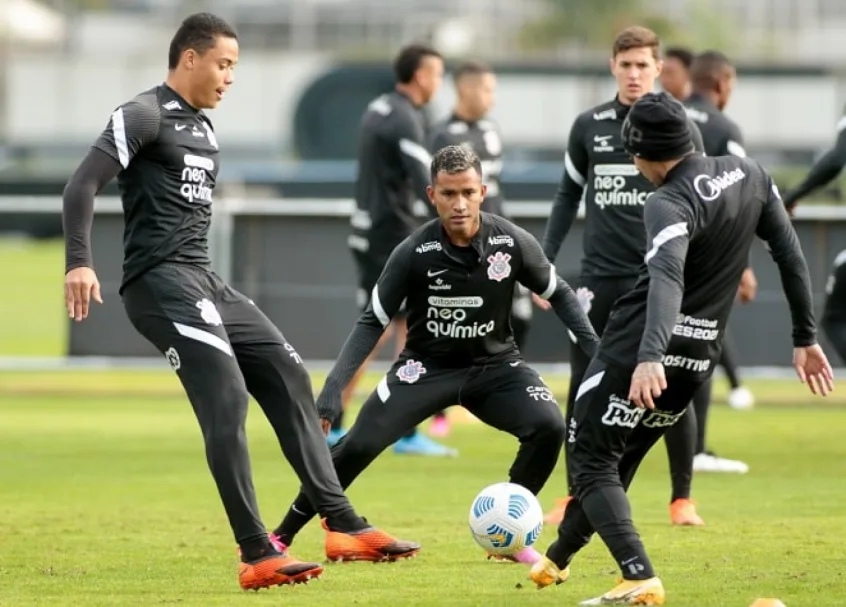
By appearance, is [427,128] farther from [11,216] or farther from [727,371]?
[11,216]

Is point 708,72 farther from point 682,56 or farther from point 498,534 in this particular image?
point 498,534

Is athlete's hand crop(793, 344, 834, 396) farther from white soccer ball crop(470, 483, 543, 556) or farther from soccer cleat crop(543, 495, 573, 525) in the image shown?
soccer cleat crop(543, 495, 573, 525)

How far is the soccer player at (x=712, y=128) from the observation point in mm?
11148

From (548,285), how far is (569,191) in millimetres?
1917

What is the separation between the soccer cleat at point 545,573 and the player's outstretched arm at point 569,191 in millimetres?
2759

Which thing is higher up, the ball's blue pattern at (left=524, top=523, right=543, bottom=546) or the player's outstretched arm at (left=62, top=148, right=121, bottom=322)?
the player's outstretched arm at (left=62, top=148, right=121, bottom=322)

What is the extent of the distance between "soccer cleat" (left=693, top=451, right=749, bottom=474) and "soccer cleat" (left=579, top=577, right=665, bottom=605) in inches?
197

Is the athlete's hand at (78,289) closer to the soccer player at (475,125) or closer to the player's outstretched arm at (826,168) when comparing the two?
the player's outstretched arm at (826,168)

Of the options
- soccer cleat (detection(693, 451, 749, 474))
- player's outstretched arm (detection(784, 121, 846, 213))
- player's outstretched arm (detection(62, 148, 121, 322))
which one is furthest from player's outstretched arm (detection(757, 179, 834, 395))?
soccer cleat (detection(693, 451, 749, 474))

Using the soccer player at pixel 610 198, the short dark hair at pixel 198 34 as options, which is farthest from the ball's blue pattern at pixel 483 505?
the short dark hair at pixel 198 34

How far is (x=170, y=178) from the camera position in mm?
7852

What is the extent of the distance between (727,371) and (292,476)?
5347 mm

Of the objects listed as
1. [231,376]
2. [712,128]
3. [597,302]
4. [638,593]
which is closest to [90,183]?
[231,376]

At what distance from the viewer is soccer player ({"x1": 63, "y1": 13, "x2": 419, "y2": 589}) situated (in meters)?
7.57
